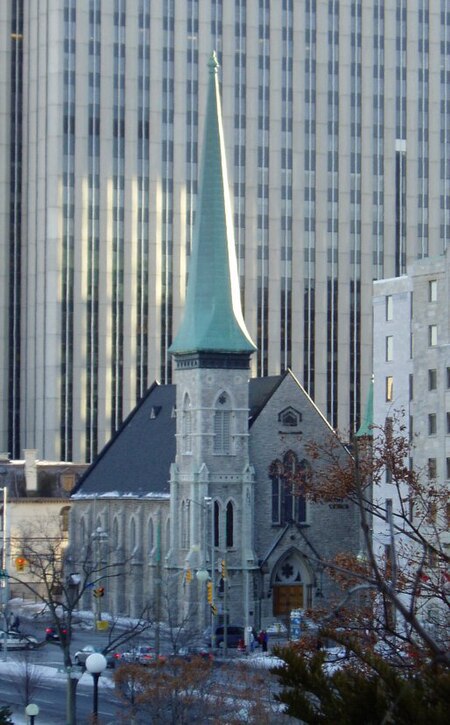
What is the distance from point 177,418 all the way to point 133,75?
196 ft

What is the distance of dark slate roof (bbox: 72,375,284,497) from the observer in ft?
354

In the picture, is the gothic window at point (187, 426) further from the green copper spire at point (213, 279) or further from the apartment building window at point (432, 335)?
the apartment building window at point (432, 335)

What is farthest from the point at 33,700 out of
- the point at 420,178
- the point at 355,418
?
the point at 420,178

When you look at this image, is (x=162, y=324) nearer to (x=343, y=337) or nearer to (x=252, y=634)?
(x=343, y=337)

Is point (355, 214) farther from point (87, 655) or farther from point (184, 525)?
point (87, 655)

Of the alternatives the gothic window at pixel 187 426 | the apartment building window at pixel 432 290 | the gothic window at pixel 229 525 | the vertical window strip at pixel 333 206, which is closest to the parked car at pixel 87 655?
the apartment building window at pixel 432 290

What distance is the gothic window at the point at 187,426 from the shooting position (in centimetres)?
10294

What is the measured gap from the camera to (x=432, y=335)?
87.6 m

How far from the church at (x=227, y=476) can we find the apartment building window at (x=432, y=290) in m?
15.2

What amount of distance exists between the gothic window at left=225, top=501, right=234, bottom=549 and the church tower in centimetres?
5

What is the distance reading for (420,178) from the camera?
536 feet

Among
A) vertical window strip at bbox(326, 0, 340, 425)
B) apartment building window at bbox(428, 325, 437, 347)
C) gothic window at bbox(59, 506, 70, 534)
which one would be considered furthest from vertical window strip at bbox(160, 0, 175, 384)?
apartment building window at bbox(428, 325, 437, 347)

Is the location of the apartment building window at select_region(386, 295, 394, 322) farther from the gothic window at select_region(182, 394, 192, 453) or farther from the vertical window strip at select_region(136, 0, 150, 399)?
the vertical window strip at select_region(136, 0, 150, 399)

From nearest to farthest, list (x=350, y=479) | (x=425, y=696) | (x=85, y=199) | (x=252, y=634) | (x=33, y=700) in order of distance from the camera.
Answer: (x=425, y=696) → (x=350, y=479) → (x=33, y=700) → (x=252, y=634) → (x=85, y=199)
